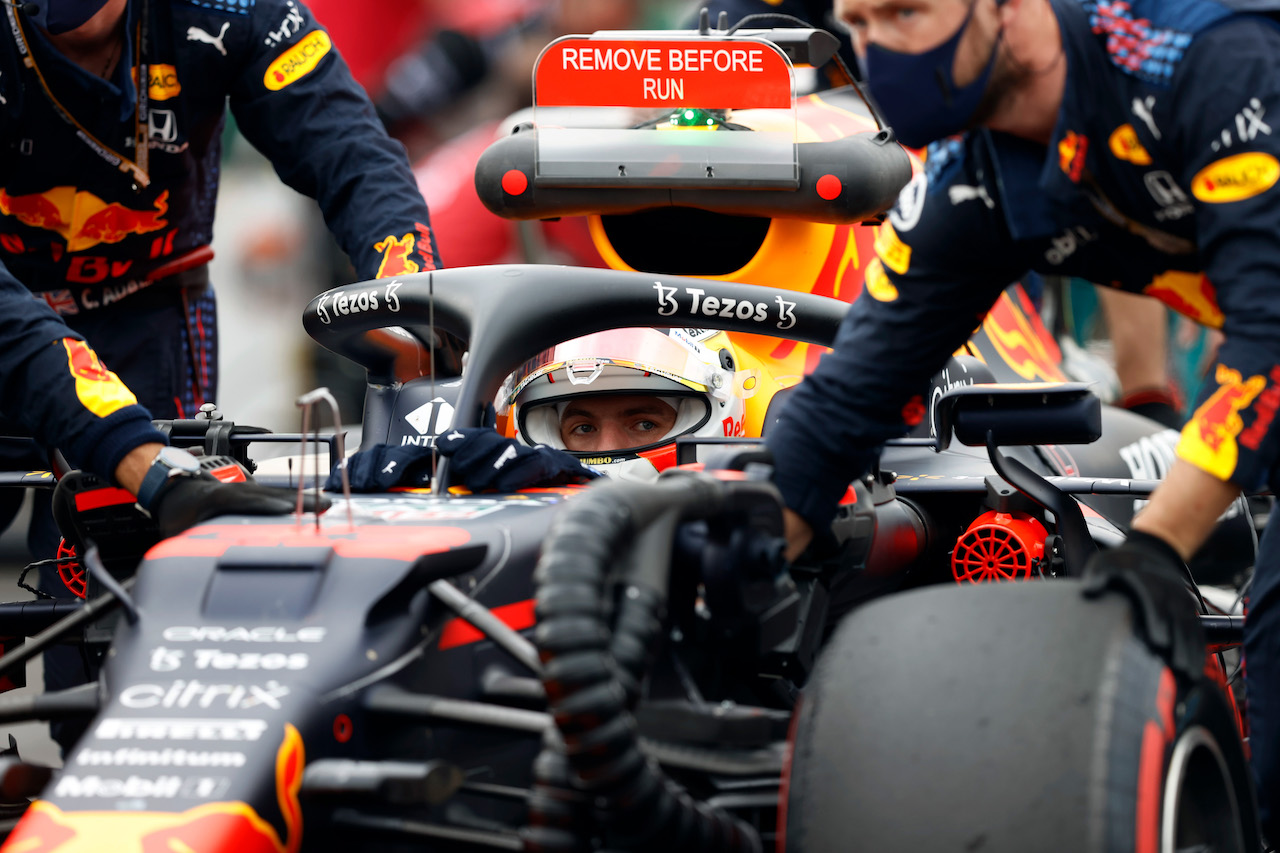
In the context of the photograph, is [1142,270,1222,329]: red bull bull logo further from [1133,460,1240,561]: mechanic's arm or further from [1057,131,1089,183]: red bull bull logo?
[1133,460,1240,561]: mechanic's arm

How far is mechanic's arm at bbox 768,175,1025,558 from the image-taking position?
7.11 feet

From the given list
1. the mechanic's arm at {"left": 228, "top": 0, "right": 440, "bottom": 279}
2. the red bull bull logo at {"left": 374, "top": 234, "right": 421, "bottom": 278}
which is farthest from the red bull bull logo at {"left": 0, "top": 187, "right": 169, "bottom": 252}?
the red bull bull logo at {"left": 374, "top": 234, "right": 421, "bottom": 278}

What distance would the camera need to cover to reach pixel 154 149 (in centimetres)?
377

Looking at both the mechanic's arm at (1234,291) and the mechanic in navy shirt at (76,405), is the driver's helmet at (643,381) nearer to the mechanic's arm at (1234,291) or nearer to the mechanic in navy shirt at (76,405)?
the mechanic in navy shirt at (76,405)

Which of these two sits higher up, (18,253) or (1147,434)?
(18,253)

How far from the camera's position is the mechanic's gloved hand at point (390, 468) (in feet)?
8.04

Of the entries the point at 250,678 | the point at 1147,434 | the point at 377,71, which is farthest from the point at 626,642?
the point at 377,71

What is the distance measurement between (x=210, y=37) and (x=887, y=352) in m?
2.23

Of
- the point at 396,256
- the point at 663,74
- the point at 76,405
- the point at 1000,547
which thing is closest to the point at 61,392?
the point at 76,405

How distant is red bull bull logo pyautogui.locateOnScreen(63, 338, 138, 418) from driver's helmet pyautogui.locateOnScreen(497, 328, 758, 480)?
0.85 meters

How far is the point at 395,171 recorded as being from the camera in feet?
12.4

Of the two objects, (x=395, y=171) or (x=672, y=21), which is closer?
(x=395, y=171)

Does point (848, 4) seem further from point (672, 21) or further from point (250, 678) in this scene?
point (672, 21)

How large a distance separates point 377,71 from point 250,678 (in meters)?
5.71
